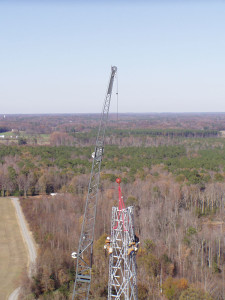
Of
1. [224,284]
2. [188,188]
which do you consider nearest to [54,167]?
[188,188]

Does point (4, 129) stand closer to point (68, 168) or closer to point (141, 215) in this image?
point (68, 168)

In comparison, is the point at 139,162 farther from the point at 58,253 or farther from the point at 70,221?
the point at 58,253

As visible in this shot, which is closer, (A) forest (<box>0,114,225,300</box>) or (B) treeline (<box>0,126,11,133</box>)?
(A) forest (<box>0,114,225,300</box>)

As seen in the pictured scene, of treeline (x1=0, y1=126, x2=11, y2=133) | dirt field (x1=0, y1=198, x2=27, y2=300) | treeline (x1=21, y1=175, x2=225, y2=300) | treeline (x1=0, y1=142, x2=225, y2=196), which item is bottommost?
dirt field (x1=0, y1=198, x2=27, y2=300)

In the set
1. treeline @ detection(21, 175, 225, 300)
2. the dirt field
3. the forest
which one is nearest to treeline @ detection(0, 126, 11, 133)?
the forest

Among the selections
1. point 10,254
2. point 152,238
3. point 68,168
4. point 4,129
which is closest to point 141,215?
point 152,238

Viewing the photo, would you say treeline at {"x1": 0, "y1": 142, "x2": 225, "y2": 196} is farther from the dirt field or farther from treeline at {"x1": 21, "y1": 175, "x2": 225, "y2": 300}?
the dirt field
